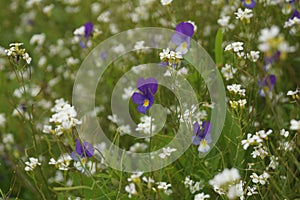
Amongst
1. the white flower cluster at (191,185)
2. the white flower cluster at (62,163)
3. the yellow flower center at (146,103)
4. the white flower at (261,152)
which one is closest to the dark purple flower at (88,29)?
the yellow flower center at (146,103)

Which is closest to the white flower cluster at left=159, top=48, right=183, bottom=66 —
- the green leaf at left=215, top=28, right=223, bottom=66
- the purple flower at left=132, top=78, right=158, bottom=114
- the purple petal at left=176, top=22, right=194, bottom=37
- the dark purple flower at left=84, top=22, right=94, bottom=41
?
the purple flower at left=132, top=78, right=158, bottom=114

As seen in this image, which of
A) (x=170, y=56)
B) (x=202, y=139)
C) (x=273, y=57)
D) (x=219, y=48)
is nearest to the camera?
(x=273, y=57)

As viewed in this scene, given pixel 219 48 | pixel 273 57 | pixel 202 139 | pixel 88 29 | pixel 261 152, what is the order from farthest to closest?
1. pixel 88 29
2. pixel 219 48
3. pixel 202 139
4. pixel 261 152
5. pixel 273 57

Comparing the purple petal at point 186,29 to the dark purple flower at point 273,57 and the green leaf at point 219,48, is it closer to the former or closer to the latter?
the green leaf at point 219,48

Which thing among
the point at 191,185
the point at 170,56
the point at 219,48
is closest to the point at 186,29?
the point at 219,48

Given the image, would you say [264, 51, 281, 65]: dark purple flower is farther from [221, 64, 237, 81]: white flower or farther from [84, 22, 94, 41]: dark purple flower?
[84, 22, 94, 41]: dark purple flower

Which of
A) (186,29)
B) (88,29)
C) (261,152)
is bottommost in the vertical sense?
(261,152)

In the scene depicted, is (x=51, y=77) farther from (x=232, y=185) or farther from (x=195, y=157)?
(x=232, y=185)

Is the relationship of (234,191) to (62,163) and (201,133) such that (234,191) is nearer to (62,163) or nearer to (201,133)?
(201,133)

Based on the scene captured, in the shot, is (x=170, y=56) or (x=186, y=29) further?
(x=186, y=29)
